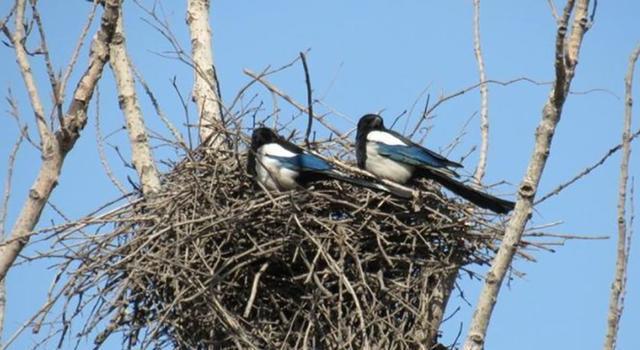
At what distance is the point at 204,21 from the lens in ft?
23.4

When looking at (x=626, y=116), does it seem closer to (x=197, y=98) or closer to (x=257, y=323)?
(x=257, y=323)

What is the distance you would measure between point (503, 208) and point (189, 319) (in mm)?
1608

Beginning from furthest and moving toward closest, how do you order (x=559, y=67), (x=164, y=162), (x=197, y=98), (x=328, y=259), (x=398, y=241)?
(x=197, y=98) → (x=164, y=162) → (x=398, y=241) → (x=328, y=259) → (x=559, y=67)

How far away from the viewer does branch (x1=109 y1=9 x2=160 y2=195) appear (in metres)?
6.23

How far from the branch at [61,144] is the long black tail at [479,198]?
2.17m

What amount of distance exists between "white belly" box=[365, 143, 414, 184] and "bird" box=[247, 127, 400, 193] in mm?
201

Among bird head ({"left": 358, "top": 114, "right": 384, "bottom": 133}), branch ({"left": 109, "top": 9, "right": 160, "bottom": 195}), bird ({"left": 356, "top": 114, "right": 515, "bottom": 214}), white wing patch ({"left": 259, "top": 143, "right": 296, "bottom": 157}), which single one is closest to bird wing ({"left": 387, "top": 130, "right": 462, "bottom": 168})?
bird ({"left": 356, "top": 114, "right": 515, "bottom": 214})

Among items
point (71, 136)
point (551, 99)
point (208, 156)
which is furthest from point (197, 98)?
point (551, 99)

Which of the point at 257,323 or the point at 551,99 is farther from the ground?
the point at 551,99

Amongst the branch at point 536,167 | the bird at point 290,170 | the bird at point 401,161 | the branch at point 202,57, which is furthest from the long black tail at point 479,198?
the branch at point 536,167

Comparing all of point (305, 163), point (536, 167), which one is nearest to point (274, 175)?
point (305, 163)

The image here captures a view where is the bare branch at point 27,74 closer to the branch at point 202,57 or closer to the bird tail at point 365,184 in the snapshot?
the bird tail at point 365,184

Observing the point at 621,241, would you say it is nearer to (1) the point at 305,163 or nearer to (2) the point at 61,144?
(2) the point at 61,144

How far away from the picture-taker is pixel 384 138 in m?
6.16
